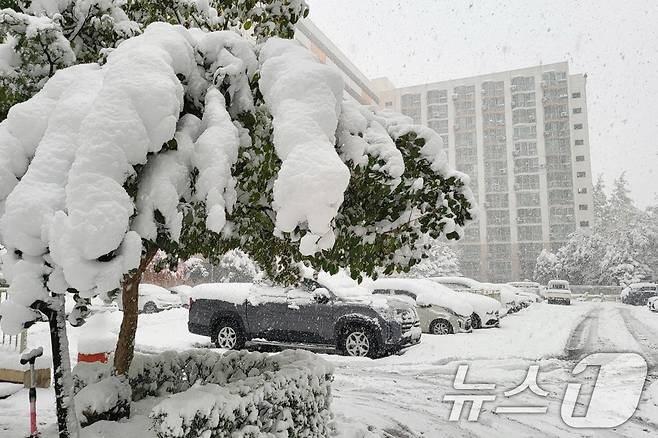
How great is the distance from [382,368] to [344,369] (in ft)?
2.53

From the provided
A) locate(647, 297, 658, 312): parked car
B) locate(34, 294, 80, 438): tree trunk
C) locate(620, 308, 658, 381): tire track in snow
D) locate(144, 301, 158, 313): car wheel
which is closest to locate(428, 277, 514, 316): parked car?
locate(620, 308, 658, 381): tire track in snow

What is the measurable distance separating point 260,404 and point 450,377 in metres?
6.31

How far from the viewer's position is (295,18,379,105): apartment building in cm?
4928

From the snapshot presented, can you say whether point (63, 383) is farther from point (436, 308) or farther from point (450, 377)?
point (436, 308)

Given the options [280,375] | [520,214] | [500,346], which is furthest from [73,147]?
[520,214]

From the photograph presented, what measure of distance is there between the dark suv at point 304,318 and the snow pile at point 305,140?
746 cm

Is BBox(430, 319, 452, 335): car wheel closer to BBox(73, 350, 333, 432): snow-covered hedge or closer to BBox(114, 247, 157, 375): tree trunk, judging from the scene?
BBox(73, 350, 333, 432): snow-covered hedge

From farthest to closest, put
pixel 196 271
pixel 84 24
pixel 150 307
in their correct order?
1. pixel 196 271
2. pixel 150 307
3. pixel 84 24

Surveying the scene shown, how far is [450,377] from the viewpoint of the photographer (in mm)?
9227

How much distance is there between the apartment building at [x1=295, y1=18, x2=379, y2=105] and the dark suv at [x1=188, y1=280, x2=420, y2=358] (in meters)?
31.4

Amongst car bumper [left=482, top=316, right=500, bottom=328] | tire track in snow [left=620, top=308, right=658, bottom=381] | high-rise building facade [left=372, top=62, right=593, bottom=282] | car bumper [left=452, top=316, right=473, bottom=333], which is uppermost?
high-rise building facade [left=372, top=62, right=593, bottom=282]

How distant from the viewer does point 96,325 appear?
22.2ft

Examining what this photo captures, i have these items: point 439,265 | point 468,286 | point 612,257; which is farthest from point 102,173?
point 439,265

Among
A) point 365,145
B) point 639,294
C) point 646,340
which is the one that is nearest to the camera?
point 365,145
